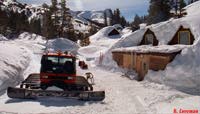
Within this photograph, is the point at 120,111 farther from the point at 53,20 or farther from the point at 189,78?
the point at 53,20

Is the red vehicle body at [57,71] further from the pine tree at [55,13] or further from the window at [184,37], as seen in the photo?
the pine tree at [55,13]

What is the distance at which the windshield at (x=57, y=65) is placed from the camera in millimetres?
15125

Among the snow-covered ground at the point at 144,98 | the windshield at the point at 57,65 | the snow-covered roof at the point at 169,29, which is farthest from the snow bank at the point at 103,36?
the windshield at the point at 57,65

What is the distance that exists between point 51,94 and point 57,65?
177cm

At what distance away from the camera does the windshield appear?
49.6ft

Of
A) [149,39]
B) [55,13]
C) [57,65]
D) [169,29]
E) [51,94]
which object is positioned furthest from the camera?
[55,13]

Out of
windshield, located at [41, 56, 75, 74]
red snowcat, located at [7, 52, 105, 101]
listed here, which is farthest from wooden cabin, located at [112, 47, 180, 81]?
windshield, located at [41, 56, 75, 74]

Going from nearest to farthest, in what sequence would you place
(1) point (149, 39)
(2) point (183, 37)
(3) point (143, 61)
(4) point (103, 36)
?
1. (3) point (143, 61)
2. (2) point (183, 37)
3. (1) point (149, 39)
4. (4) point (103, 36)

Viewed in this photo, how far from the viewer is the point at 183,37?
27109mm

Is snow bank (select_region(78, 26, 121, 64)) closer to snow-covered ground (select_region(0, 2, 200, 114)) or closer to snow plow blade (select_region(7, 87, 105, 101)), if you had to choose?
snow-covered ground (select_region(0, 2, 200, 114))

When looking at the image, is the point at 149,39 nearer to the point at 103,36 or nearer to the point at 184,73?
the point at 184,73

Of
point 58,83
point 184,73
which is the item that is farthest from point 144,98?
point 58,83

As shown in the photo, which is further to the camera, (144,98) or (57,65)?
(144,98)

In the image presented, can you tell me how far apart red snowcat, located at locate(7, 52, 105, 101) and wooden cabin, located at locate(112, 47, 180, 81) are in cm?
759
